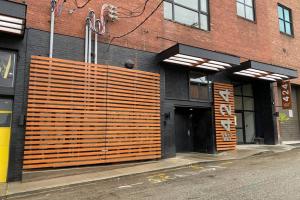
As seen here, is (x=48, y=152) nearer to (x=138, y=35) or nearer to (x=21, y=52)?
(x=21, y=52)

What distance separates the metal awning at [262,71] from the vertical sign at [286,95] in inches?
72.5

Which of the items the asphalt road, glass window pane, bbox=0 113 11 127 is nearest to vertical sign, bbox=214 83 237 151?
the asphalt road

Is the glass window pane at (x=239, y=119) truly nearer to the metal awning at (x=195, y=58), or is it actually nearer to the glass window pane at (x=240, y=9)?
the metal awning at (x=195, y=58)

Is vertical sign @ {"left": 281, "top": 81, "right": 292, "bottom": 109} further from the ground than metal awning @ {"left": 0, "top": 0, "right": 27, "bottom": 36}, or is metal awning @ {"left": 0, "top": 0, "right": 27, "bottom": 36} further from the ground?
metal awning @ {"left": 0, "top": 0, "right": 27, "bottom": 36}

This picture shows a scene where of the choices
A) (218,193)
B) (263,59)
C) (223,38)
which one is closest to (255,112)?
(263,59)

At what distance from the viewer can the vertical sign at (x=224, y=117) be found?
14742mm

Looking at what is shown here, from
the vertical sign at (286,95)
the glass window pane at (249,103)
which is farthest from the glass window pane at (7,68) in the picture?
the vertical sign at (286,95)

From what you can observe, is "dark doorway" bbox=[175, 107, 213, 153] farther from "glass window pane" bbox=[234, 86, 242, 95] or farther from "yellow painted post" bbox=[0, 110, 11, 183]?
"yellow painted post" bbox=[0, 110, 11, 183]

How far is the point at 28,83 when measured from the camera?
31.2 feet

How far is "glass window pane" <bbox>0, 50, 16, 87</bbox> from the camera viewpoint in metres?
9.37

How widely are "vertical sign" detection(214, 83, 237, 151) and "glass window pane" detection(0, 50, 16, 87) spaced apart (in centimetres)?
989

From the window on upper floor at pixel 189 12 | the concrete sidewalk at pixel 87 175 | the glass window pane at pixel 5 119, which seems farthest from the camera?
the window on upper floor at pixel 189 12

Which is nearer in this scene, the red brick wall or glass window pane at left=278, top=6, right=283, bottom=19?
the red brick wall

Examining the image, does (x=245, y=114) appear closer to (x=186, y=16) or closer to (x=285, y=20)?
(x=186, y=16)
